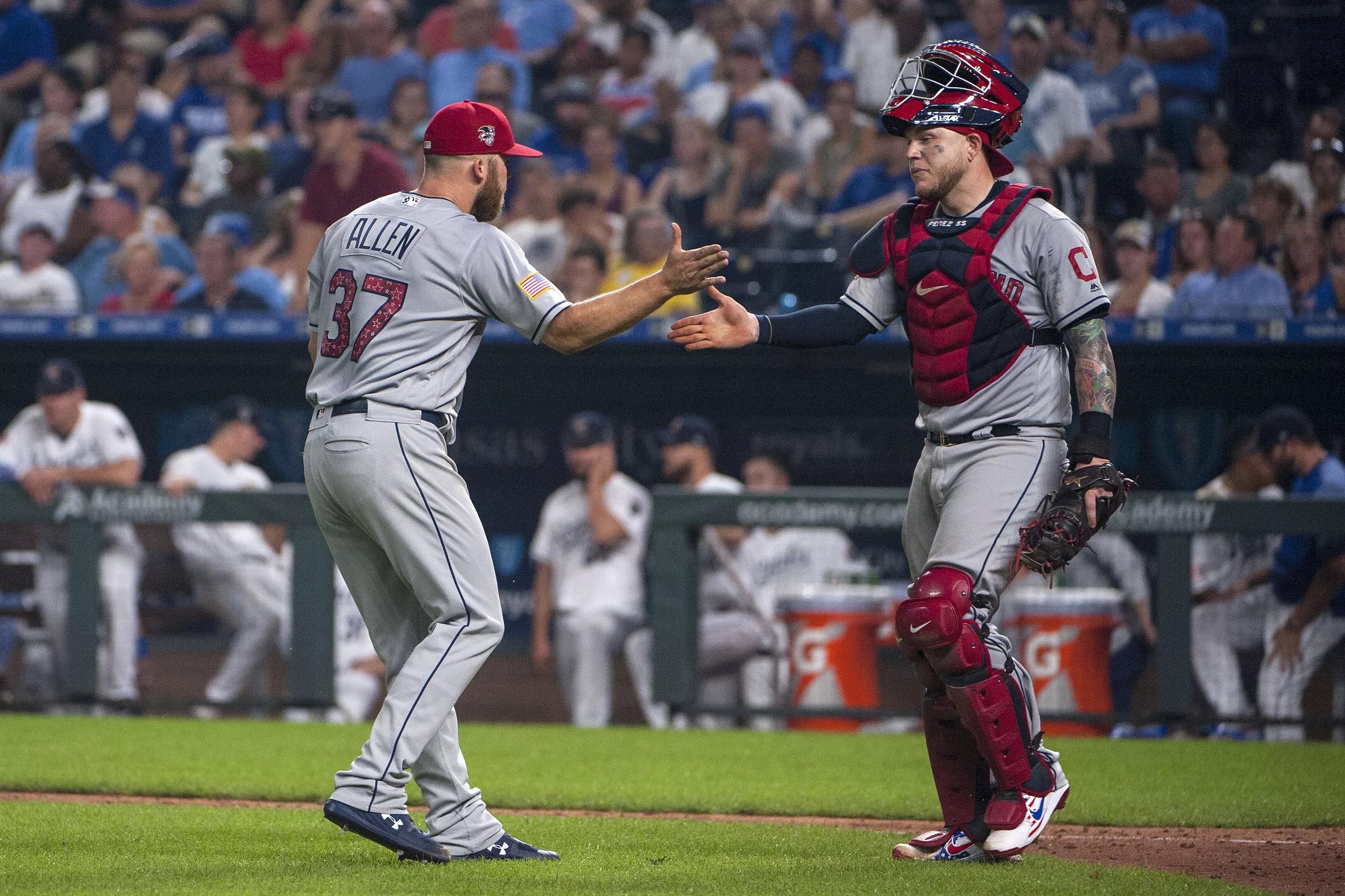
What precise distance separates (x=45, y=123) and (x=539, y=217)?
13.7ft

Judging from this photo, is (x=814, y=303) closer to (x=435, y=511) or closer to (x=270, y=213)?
(x=270, y=213)

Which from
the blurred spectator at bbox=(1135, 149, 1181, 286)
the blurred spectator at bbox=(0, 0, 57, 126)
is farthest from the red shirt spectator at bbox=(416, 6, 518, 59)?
the blurred spectator at bbox=(1135, 149, 1181, 286)

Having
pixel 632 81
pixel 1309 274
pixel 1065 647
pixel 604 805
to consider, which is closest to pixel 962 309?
pixel 604 805

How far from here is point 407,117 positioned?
11.1 metres

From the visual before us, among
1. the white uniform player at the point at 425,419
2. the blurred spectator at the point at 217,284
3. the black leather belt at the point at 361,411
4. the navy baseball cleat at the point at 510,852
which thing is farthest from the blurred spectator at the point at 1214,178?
the navy baseball cleat at the point at 510,852

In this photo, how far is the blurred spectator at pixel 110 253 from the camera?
1043cm

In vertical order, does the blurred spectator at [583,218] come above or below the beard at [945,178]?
above

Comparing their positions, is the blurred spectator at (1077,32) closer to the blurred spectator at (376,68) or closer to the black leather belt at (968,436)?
the blurred spectator at (376,68)

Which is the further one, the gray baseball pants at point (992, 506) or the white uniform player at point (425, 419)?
the gray baseball pants at point (992, 506)

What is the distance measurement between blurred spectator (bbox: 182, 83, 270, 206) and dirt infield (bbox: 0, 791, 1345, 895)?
6.61 metres

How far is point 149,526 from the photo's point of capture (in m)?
8.00

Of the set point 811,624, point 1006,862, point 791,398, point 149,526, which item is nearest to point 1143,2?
point 791,398

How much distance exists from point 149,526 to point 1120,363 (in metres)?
5.31

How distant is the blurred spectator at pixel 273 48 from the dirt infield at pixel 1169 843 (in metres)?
7.86
